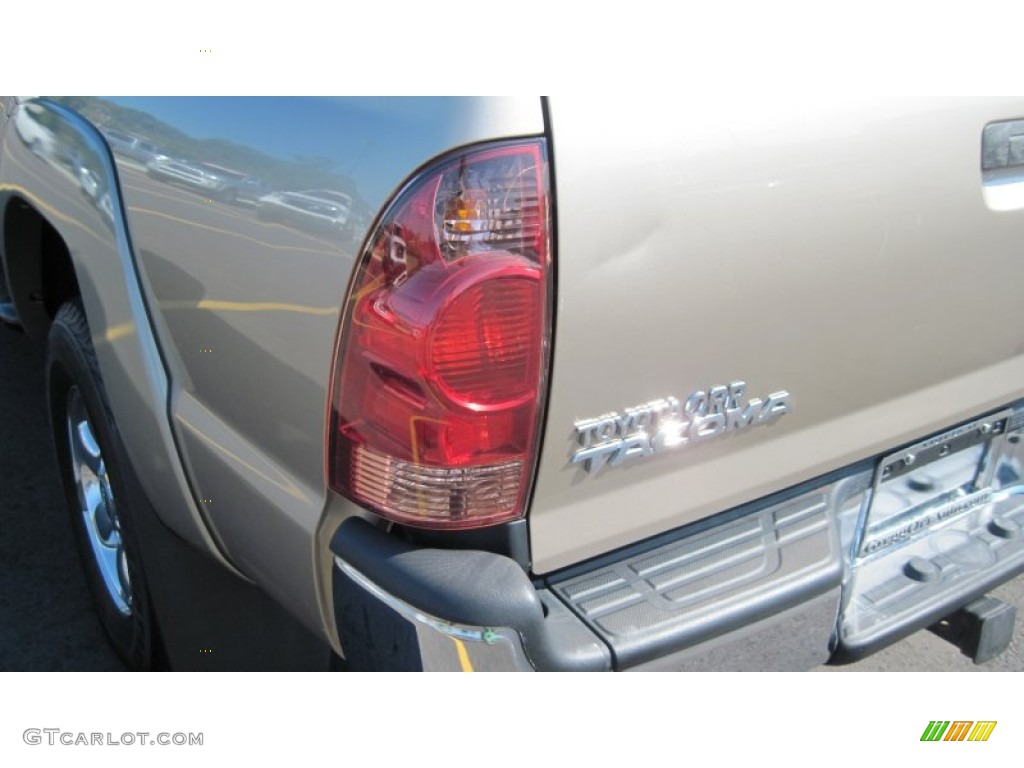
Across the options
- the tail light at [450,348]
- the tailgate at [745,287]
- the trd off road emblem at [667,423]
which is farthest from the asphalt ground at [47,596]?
the tail light at [450,348]

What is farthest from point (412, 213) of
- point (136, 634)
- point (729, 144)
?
point (136, 634)

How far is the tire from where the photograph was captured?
220cm

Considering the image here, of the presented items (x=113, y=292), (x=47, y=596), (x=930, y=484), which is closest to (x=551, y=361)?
(x=113, y=292)

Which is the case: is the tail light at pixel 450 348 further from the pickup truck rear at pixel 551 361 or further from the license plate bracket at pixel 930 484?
the license plate bracket at pixel 930 484

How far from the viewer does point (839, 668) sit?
258 cm

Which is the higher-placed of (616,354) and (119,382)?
(616,354)

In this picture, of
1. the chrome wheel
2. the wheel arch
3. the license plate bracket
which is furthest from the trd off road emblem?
the chrome wheel

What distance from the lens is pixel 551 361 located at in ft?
4.87

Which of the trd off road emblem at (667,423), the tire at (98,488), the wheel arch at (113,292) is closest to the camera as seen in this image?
the trd off road emblem at (667,423)

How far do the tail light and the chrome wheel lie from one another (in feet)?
3.94

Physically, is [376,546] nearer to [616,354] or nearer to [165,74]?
[616,354]

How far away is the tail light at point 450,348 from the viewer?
1.40 m

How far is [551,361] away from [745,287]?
357mm
